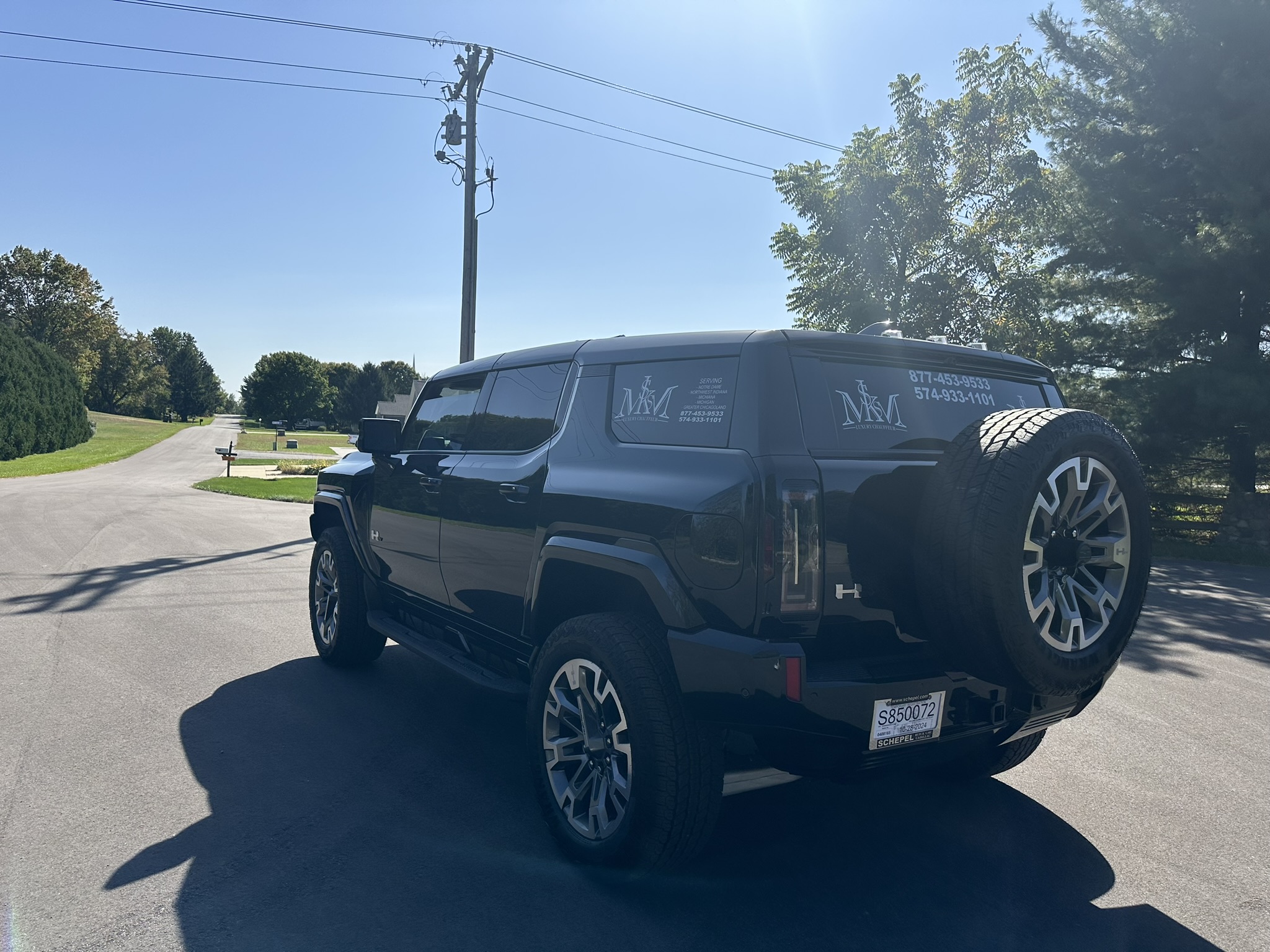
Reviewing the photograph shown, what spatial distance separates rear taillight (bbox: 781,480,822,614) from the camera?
2742mm

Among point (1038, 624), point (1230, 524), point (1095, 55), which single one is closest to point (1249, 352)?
point (1230, 524)

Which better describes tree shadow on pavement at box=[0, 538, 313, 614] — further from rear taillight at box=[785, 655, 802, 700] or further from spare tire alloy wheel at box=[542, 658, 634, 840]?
rear taillight at box=[785, 655, 802, 700]

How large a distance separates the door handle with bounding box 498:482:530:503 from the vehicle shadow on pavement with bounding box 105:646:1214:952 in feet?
4.23

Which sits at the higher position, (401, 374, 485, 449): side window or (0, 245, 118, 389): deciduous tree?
(0, 245, 118, 389): deciduous tree

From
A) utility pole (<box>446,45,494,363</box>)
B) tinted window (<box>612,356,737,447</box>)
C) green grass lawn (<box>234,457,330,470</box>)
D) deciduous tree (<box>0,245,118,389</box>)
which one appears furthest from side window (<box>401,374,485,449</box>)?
deciduous tree (<box>0,245,118,389</box>)

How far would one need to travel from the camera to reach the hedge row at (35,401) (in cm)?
3544

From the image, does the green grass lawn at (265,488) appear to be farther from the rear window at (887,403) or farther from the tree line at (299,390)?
the tree line at (299,390)

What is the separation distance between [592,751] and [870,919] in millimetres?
1075

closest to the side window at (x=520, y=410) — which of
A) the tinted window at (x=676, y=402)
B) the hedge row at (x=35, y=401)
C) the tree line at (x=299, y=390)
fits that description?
the tinted window at (x=676, y=402)

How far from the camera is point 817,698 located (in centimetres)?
269

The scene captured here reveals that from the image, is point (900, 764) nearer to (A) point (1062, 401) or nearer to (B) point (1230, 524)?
(A) point (1062, 401)

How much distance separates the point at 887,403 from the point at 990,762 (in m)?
1.88

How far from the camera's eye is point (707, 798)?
9.62ft

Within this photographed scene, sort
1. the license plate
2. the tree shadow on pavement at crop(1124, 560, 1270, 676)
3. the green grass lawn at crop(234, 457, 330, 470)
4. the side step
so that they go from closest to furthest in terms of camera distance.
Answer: the license plate < the side step < the tree shadow on pavement at crop(1124, 560, 1270, 676) < the green grass lawn at crop(234, 457, 330, 470)
